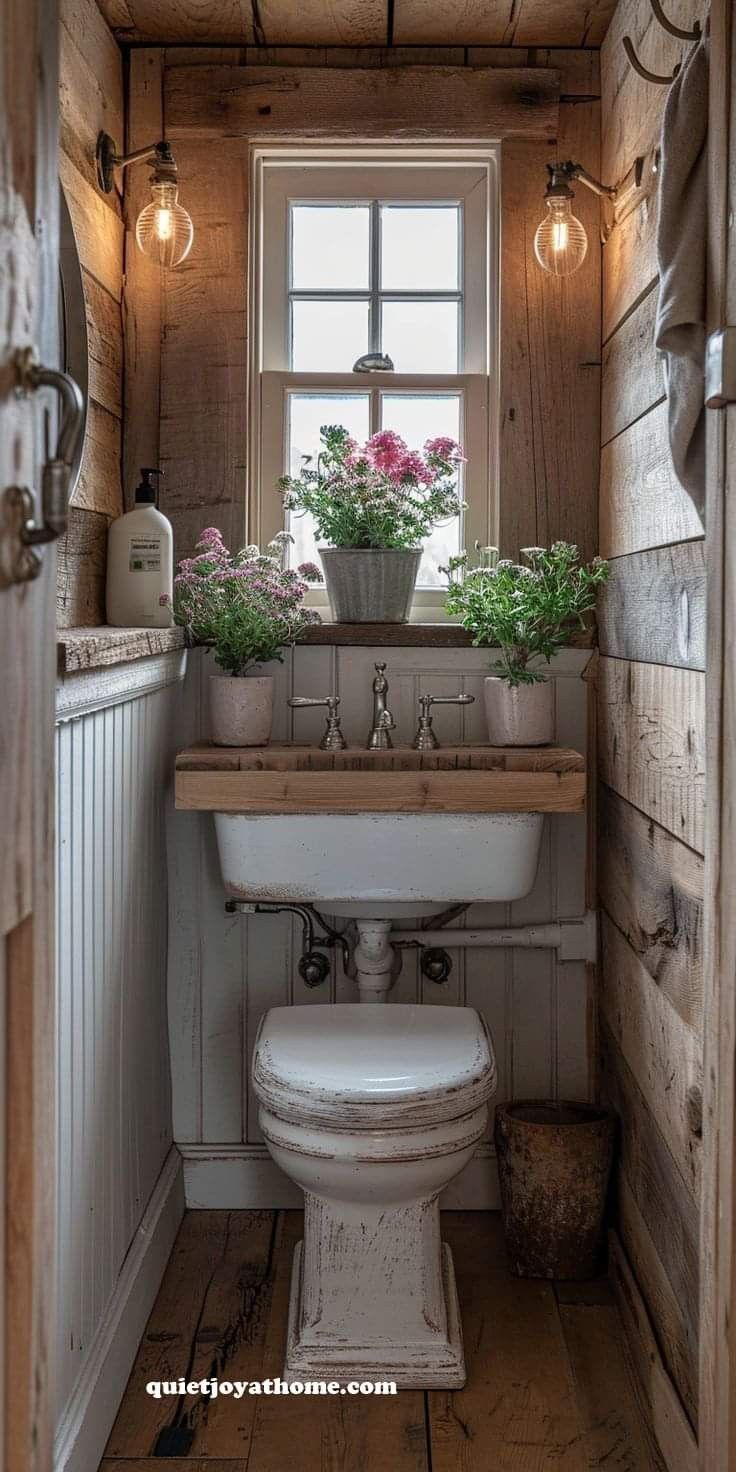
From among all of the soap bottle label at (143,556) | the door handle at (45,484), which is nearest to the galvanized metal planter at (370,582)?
the soap bottle label at (143,556)

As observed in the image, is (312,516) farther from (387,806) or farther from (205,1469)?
(205,1469)

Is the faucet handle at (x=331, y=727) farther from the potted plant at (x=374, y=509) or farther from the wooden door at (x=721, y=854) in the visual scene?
the wooden door at (x=721, y=854)

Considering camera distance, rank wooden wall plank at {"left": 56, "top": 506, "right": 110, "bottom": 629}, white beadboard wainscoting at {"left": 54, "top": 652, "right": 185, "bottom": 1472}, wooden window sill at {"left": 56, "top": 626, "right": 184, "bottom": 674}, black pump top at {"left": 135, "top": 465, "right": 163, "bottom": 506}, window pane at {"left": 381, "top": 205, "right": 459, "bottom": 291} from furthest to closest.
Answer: window pane at {"left": 381, "top": 205, "right": 459, "bottom": 291} → black pump top at {"left": 135, "top": 465, "right": 163, "bottom": 506} → wooden wall plank at {"left": 56, "top": 506, "right": 110, "bottom": 629} → white beadboard wainscoting at {"left": 54, "top": 652, "right": 185, "bottom": 1472} → wooden window sill at {"left": 56, "top": 626, "right": 184, "bottom": 674}

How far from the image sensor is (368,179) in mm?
2455

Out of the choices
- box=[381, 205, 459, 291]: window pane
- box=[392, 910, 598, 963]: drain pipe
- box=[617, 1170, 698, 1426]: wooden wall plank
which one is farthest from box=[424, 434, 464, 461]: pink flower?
box=[617, 1170, 698, 1426]: wooden wall plank

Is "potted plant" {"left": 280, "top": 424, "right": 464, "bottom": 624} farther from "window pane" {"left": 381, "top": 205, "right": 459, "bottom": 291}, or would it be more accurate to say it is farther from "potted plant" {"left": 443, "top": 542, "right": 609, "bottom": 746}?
"window pane" {"left": 381, "top": 205, "right": 459, "bottom": 291}

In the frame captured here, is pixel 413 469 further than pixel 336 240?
No

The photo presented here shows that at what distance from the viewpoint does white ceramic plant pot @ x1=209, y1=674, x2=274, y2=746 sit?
88.7 inches

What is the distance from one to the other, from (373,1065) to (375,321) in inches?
55.9

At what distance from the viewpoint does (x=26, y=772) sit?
0.96 meters

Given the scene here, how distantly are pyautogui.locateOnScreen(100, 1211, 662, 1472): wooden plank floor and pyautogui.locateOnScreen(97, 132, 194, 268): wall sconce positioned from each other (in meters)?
1.78

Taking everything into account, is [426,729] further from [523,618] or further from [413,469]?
[413,469]

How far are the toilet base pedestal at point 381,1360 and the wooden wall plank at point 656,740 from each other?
851 mm

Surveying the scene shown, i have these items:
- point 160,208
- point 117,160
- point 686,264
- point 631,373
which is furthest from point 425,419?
point 686,264
